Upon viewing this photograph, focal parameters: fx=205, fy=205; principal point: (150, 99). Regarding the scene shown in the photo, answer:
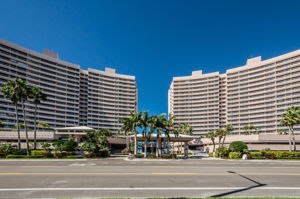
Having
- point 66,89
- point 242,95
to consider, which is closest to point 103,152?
point 66,89

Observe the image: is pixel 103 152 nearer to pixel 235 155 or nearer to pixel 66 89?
pixel 235 155

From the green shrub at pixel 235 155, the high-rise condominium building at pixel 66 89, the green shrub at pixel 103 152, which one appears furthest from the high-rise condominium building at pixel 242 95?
the green shrub at pixel 103 152

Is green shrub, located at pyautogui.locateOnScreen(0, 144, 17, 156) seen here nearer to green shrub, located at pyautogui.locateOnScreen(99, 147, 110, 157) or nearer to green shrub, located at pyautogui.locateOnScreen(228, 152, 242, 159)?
green shrub, located at pyautogui.locateOnScreen(99, 147, 110, 157)

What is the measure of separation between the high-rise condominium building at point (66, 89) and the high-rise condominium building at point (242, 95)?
40293mm

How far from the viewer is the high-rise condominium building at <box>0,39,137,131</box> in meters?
95.7

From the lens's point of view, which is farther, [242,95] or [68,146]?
[242,95]

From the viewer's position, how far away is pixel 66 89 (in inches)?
4616

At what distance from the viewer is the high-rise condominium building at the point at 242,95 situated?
107500 millimetres

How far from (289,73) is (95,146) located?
10752 cm

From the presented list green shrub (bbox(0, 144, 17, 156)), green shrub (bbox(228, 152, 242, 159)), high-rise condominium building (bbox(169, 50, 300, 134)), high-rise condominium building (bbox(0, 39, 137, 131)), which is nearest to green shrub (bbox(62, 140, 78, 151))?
green shrub (bbox(0, 144, 17, 156))

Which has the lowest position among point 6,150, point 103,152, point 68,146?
point 103,152

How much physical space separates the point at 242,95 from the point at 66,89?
343ft

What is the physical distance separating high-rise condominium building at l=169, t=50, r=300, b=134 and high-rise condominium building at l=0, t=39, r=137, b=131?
40.3 m

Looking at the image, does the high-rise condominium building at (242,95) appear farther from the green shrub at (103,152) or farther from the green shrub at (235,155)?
the green shrub at (103,152)
